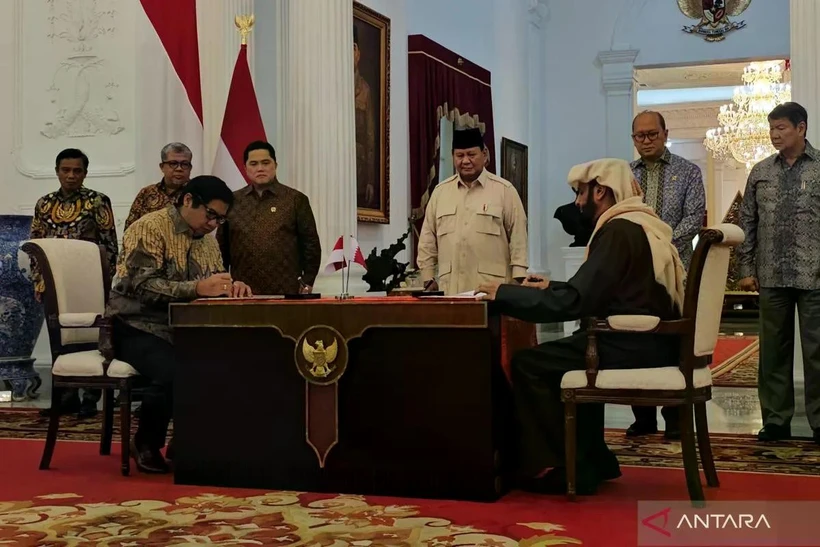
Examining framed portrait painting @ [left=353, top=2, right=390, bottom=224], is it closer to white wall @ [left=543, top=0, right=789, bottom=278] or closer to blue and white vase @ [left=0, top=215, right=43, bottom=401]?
blue and white vase @ [left=0, top=215, right=43, bottom=401]

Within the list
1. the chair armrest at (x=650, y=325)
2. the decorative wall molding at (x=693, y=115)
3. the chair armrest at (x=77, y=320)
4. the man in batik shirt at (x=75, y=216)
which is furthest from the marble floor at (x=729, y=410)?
the decorative wall molding at (x=693, y=115)

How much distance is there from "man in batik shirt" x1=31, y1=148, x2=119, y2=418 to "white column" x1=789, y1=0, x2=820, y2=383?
4179mm

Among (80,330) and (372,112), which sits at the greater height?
(372,112)

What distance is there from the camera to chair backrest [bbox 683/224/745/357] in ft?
11.6

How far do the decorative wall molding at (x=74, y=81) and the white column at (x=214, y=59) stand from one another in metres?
0.70

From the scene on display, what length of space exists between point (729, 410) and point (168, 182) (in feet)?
11.5

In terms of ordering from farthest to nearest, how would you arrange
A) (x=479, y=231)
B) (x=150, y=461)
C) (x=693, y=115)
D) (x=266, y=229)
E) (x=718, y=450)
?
(x=693, y=115) → (x=266, y=229) → (x=479, y=231) → (x=718, y=450) → (x=150, y=461)

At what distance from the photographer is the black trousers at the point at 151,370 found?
4203 millimetres

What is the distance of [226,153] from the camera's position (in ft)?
19.9

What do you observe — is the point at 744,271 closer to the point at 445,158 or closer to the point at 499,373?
the point at 499,373

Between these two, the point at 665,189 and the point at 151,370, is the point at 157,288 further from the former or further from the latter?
the point at 665,189

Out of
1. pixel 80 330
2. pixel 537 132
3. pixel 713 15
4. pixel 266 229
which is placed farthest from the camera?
pixel 537 132

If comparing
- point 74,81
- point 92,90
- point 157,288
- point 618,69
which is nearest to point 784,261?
point 157,288

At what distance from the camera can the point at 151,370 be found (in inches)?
166
